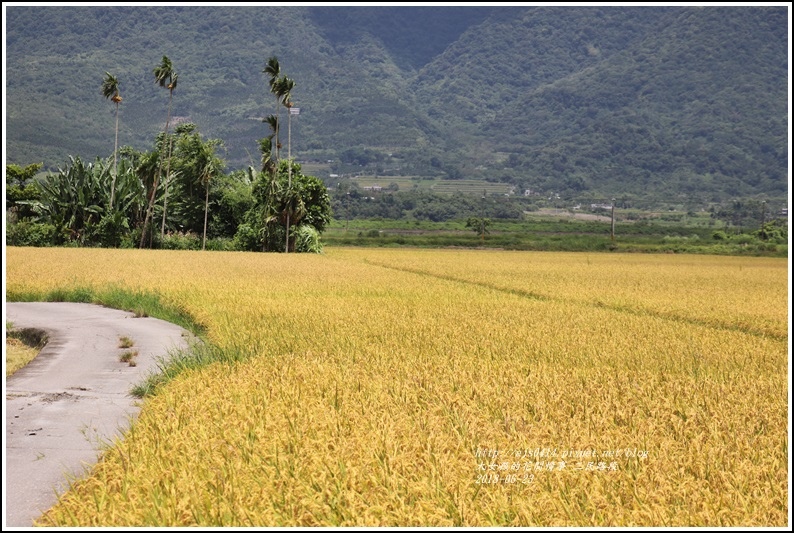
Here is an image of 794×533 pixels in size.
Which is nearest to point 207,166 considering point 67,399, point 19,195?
point 19,195

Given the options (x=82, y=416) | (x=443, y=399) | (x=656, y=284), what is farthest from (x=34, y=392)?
(x=656, y=284)

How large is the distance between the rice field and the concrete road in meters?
0.62

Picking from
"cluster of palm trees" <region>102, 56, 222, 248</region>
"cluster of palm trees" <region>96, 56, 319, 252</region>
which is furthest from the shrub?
"cluster of palm trees" <region>96, 56, 319, 252</region>

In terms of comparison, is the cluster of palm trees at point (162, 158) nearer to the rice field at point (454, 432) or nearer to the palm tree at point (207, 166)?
the palm tree at point (207, 166)

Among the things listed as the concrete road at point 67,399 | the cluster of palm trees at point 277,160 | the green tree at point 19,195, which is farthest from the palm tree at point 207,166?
the concrete road at point 67,399

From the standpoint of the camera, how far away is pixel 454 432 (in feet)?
22.1

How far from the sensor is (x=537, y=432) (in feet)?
21.7

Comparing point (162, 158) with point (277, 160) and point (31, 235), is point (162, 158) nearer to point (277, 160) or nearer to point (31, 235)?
point (277, 160)

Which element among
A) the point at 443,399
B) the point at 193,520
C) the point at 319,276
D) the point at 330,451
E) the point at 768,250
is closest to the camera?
the point at 193,520

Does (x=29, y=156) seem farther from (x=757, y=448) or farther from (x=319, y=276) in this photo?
(x=757, y=448)

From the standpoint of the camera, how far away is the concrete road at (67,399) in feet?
22.2

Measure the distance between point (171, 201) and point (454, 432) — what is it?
206 feet

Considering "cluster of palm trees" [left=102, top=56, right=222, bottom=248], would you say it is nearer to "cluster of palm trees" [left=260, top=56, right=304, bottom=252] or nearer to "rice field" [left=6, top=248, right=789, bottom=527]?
"cluster of palm trees" [left=260, top=56, right=304, bottom=252]

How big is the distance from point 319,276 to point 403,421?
24255 millimetres
